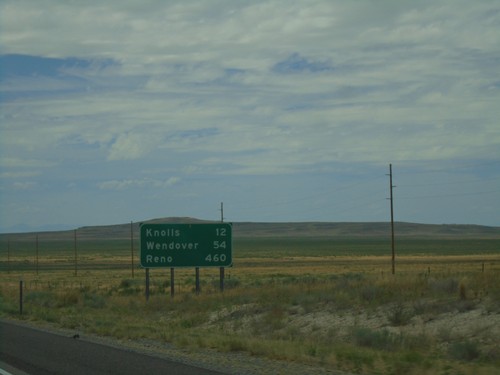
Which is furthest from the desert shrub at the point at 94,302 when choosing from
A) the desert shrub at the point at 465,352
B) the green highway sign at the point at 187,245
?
the desert shrub at the point at 465,352

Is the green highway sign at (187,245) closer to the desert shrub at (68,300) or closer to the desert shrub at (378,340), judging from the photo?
the desert shrub at (68,300)

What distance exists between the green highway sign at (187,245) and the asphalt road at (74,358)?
15782 millimetres

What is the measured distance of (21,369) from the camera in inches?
681

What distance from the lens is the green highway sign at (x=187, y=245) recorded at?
40.2 metres

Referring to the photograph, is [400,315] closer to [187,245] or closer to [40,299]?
[187,245]

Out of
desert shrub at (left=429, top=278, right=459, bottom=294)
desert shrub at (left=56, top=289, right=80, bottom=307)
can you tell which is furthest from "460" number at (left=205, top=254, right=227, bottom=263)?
desert shrub at (left=429, top=278, right=459, bottom=294)

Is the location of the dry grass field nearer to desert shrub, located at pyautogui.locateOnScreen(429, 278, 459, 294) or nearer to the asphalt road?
desert shrub, located at pyautogui.locateOnScreen(429, 278, 459, 294)

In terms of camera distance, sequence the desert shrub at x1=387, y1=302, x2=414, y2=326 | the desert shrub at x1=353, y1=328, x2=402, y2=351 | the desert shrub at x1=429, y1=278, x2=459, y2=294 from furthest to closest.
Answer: the desert shrub at x1=429, y1=278, x2=459, y2=294 → the desert shrub at x1=387, y1=302, x2=414, y2=326 → the desert shrub at x1=353, y1=328, x2=402, y2=351

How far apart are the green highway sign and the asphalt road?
1578 centimetres

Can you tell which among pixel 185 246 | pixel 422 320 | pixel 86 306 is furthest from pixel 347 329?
pixel 86 306

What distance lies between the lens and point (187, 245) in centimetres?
4025

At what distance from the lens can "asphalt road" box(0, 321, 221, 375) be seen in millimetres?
A: 16484

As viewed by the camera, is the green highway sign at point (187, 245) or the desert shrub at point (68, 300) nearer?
the green highway sign at point (187, 245)

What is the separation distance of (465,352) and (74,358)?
9109mm
